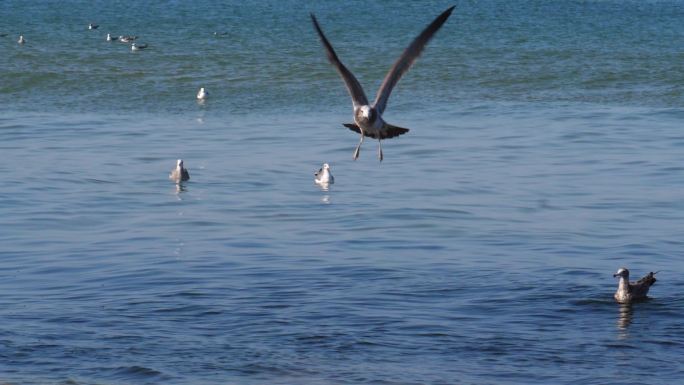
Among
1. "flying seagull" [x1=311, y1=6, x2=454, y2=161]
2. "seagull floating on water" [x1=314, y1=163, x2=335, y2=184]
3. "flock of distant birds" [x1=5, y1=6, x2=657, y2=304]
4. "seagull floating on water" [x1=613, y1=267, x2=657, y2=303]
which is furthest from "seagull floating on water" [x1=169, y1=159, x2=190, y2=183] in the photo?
"flying seagull" [x1=311, y1=6, x2=454, y2=161]

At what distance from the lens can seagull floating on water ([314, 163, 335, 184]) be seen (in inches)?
997

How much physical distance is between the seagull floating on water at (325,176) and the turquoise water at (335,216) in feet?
0.50

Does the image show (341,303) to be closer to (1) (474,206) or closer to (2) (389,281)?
(2) (389,281)

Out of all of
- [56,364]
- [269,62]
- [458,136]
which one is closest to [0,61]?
[269,62]

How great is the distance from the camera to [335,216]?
76.2 ft

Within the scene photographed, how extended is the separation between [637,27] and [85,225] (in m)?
33.3

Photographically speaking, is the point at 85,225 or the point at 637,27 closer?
the point at 85,225

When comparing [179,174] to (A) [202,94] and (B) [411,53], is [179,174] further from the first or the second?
(B) [411,53]

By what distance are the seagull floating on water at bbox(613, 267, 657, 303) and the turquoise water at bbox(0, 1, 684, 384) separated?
0.59 ft

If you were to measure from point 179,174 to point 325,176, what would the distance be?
103 inches

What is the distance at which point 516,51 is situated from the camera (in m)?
44.0

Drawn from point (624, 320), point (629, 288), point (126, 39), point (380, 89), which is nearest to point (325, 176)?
point (629, 288)

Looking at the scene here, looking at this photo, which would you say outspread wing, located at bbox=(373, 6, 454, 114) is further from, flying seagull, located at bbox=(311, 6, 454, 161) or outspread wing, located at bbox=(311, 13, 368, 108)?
outspread wing, located at bbox=(311, 13, 368, 108)

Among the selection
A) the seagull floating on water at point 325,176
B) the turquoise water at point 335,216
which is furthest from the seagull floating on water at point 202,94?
the seagull floating on water at point 325,176
